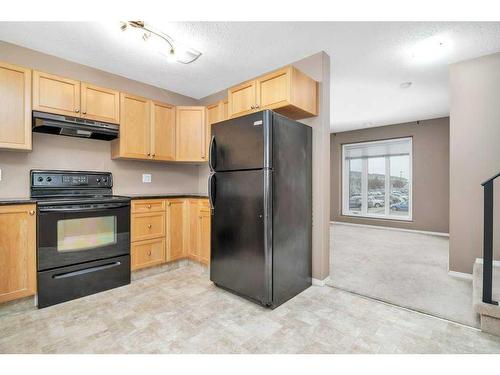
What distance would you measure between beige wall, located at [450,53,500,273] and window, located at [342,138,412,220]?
3129 mm

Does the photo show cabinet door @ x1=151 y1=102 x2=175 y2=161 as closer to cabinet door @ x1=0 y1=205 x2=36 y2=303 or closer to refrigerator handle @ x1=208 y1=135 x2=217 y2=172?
refrigerator handle @ x1=208 y1=135 x2=217 y2=172

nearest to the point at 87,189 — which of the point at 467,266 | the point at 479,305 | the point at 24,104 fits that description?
the point at 24,104

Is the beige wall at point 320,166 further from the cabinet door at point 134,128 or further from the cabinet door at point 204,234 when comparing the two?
the cabinet door at point 134,128

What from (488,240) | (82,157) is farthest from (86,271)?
(488,240)

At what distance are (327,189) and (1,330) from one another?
3080mm

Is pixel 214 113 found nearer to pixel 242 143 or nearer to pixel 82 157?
pixel 242 143

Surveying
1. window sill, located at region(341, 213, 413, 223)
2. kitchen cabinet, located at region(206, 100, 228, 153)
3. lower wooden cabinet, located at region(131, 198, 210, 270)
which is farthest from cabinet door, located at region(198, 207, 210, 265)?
window sill, located at region(341, 213, 413, 223)

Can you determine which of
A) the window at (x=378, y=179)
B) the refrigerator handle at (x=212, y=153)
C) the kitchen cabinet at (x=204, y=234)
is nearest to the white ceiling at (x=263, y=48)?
the refrigerator handle at (x=212, y=153)

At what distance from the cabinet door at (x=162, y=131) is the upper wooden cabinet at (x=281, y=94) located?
3.64 ft

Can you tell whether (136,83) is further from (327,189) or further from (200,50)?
(327,189)

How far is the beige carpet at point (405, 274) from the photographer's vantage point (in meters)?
2.33

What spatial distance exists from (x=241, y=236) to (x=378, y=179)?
17.5 feet

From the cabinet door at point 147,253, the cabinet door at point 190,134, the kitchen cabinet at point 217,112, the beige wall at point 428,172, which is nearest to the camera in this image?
the cabinet door at point 147,253
